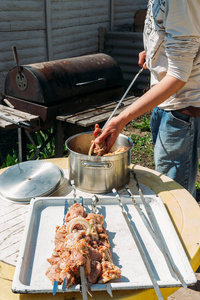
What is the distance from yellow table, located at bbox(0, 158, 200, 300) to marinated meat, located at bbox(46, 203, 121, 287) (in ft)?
0.26

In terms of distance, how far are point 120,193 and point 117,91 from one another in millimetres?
3438

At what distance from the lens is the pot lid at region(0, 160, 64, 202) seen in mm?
1790

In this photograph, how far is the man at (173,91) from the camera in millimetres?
1824

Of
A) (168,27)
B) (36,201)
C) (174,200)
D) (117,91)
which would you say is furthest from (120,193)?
(117,91)

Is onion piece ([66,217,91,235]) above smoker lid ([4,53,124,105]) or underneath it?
underneath

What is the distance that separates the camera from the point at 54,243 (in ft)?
4.58

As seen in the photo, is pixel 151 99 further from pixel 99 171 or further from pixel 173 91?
pixel 99 171

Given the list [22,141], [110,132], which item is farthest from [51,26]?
[110,132]

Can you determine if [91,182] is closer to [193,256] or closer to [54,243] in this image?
[54,243]

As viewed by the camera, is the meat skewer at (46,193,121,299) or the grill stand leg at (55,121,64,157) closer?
the meat skewer at (46,193,121,299)

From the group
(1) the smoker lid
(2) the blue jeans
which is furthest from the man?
(1) the smoker lid

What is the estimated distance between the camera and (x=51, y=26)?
6203 millimetres

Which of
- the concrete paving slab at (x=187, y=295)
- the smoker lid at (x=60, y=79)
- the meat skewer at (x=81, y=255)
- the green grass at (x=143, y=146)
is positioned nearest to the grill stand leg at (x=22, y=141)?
the smoker lid at (x=60, y=79)

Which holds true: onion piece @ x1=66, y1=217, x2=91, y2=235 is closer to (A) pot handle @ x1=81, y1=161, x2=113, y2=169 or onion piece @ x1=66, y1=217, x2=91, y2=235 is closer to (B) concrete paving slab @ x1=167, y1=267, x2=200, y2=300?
(A) pot handle @ x1=81, y1=161, x2=113, y2=169
